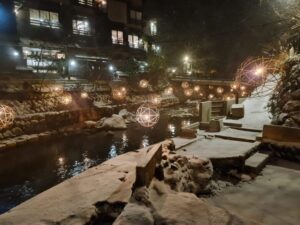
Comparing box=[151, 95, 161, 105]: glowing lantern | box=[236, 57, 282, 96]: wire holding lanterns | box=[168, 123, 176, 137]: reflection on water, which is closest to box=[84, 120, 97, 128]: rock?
box=[168, 123, 176, 137]: reflection on water

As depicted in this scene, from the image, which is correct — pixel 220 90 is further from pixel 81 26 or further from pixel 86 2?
pixel 86 2

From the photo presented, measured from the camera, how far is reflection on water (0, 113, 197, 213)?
1403cm

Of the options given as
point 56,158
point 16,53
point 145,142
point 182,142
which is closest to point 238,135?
point 182,142

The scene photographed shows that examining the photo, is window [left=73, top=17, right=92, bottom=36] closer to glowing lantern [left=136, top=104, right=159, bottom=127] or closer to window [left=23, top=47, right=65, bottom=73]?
window [left=23, top=47, right=65, bottom=73]

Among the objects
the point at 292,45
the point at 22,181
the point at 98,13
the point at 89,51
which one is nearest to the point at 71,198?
the point at 22,181

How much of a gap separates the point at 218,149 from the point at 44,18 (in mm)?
31148

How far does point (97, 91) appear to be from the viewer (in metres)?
33.5

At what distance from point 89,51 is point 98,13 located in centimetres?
702

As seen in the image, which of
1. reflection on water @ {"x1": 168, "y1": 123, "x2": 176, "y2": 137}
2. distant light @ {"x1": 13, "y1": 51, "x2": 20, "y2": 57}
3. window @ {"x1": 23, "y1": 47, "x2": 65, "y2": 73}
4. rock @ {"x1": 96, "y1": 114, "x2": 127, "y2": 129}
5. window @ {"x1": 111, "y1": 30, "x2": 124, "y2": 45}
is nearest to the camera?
reflection on water @ {"x1": 168, "y1": 123, "x2": 176, "y2": 137}

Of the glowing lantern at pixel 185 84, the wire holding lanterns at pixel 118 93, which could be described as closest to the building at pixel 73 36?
the wire holding lanterns at pixel 118 93

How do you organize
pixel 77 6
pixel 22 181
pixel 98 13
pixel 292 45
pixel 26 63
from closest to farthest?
pixel 22 181
pixel 292 45
pixel 26 63
pixel 77 6
pixel 98 13

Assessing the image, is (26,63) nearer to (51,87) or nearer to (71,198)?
(51,87)

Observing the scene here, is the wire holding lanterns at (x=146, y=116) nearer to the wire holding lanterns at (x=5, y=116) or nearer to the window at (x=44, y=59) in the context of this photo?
the wire holding lanterns at (x=5, y=116)

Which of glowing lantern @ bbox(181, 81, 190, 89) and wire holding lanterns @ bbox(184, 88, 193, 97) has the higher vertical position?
glowing lantern @ bbox(181, 81, 190, 89)
